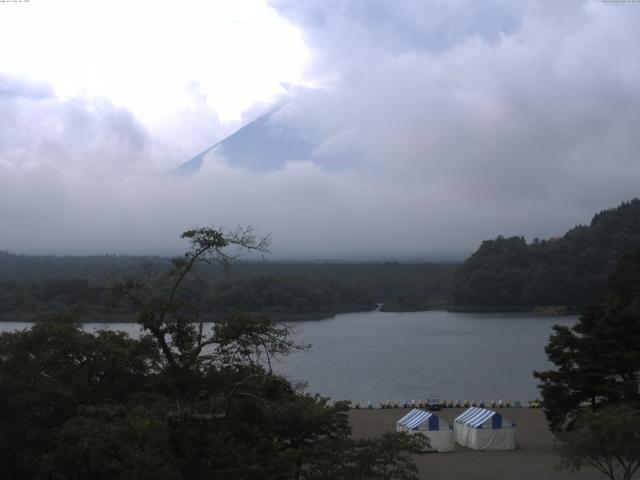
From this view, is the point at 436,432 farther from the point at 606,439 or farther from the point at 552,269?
the point at 552,269

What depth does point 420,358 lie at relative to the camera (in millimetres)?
31047

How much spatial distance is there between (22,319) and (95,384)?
37.0 metres

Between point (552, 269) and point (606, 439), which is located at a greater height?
point (552, 269)

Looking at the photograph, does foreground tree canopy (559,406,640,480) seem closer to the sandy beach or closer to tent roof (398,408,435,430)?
the sandy beach

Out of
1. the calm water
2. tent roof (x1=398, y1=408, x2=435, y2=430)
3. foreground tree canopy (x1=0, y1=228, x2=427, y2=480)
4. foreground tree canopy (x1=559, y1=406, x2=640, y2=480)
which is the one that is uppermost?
foreground tree canopy (x1=0, y1=228, x2=427, y2=480)

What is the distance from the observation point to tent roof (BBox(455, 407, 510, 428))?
13852 millimetres

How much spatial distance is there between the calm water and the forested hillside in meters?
4.75

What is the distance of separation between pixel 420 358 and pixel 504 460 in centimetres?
1830

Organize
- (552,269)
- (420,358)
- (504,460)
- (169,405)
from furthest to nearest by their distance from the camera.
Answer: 1. (552,269)
2. (420,358)
3. (504,460)
4. (169,405)

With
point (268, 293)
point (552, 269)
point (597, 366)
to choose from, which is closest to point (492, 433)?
point (597, 366)

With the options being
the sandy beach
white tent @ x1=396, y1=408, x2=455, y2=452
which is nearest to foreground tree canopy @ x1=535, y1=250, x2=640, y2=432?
the sandy beach

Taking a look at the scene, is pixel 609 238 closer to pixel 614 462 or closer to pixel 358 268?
pixel 358 268

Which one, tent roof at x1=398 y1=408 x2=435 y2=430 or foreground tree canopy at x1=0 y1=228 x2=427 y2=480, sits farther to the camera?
tent roof at x1=398 y1=408 x2=435 y2=430

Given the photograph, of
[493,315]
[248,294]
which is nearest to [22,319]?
[248,294]
